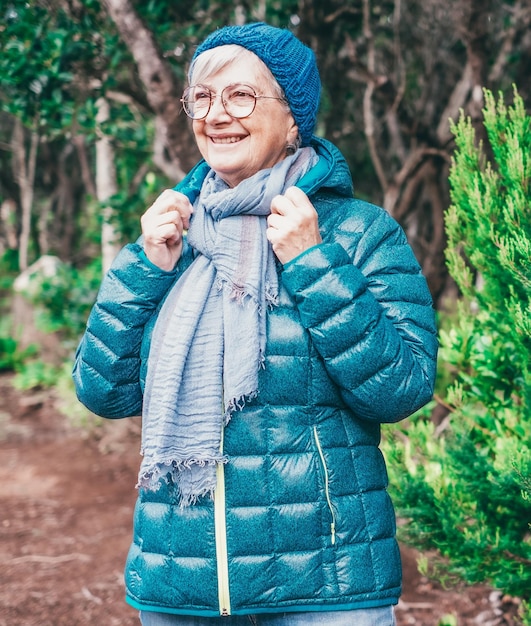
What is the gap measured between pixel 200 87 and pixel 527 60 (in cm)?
424

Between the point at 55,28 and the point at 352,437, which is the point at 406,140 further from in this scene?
the point at 352,437

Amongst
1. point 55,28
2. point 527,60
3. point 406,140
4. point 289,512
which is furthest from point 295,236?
point 406,140

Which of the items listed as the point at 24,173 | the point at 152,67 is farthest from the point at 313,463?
the point at 24,173

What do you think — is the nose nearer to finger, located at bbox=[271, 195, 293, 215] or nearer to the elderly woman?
the elderly woman

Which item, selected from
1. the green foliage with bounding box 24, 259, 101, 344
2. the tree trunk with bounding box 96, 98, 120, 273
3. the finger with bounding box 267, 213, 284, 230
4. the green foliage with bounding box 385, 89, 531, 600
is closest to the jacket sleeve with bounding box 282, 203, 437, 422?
the finger with bounding box 267, 213, 284, 230

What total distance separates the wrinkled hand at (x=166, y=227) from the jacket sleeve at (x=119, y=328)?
0.03 meters

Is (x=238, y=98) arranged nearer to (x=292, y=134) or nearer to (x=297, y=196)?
(x=292, y=134)

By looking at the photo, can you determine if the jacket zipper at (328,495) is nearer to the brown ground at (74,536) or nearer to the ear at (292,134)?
the ear at (292,134)

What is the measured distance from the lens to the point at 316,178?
1.93 m

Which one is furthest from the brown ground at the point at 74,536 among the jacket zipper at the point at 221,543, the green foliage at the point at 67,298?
the jacket zipper at the point at 221,543

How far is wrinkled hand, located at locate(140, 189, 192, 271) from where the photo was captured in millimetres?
1923

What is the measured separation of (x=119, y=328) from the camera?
1.95 metres

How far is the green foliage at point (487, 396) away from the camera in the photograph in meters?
2.34

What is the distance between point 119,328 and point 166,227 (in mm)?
292
